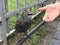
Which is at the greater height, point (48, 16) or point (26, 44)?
point (48, 16)

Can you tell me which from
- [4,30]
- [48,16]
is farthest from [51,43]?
[48,16]

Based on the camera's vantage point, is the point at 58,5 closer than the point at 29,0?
Yes

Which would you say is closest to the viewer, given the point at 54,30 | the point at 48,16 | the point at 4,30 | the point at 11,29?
the point at 48,16

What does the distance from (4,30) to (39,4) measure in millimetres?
2452

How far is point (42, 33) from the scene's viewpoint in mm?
4789

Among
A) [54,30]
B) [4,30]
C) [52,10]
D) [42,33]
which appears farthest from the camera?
[54,30]

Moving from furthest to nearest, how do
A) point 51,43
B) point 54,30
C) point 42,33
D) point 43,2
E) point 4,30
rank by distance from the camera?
point 43,2, point 54,30, point 42,33, point 51,43, point 4,30

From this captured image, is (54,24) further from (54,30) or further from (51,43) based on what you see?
(51,43)

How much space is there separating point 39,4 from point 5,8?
2.38 metres

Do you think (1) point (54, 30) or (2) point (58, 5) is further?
(1) point (54, 30)

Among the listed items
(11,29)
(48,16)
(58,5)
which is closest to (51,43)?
(11,29)

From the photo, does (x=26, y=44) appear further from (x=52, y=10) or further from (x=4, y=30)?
(x=52, y=10)

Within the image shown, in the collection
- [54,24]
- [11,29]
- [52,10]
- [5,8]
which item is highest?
[52,10]

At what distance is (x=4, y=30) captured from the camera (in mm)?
3221
